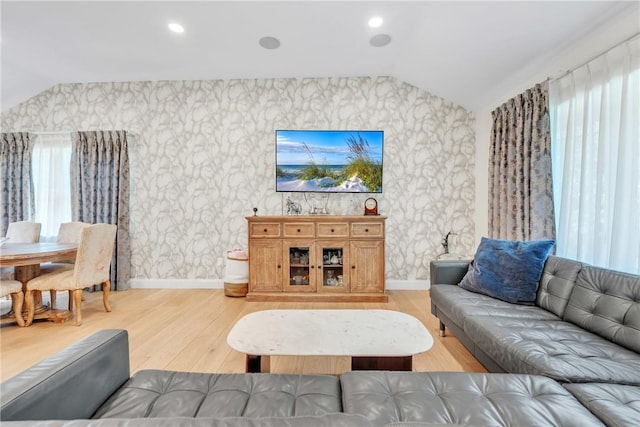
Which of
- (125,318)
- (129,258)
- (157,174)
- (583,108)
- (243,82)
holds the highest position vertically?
(243,82)

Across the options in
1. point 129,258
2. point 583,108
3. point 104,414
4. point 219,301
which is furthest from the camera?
point 129,258

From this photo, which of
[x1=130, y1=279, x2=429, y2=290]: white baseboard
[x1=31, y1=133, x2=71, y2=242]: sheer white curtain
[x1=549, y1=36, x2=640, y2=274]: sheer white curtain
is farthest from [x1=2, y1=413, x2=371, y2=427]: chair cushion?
[x1=31, y1=133, x2=71, y2=242]: sheer white curtain

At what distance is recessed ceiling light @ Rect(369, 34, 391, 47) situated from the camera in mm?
3045

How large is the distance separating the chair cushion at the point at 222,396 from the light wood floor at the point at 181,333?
3.06ft

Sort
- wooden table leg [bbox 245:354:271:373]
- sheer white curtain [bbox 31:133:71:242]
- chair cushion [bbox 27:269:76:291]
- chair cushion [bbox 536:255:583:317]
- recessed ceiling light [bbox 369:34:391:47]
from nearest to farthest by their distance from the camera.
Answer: wooden table leg [bbox 245:354:271:373], chair cushion [bbox 536:255:583:317], chair cushion [bbox 27:269:76:291], recessed ceiling light [bbox 369:34:391:47], sheer white curtain [bbox 31:133:71:242]

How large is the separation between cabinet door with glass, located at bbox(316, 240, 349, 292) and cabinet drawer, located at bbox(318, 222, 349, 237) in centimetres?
9

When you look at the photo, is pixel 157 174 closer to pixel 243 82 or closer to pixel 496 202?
pixel 243 82

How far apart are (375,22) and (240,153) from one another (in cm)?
228

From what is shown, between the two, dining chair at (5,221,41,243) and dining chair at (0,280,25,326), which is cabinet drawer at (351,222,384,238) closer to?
dining chair at (0,280,25,326)

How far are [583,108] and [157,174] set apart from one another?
4.73 metres

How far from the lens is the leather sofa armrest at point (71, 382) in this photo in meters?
0.82

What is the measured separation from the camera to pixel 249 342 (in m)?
1.53

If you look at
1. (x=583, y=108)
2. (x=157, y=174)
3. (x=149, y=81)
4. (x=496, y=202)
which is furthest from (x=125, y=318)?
(x=583, y=108)

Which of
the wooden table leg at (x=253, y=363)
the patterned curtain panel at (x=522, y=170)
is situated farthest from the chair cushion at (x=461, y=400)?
the patterned curtain panel at (x=522, y=170)
